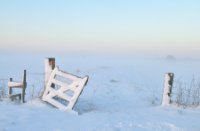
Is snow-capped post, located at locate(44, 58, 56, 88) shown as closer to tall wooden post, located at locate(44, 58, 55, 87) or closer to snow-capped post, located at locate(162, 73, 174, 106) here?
tall wooden post, located at locate(44, 58, 55, 87)

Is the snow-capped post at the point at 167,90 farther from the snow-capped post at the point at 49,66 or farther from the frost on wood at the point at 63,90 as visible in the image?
the snow-capped post at the point at 49,66

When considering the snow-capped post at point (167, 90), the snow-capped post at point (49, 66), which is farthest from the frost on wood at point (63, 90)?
the snow-capped post at point (167, 90)

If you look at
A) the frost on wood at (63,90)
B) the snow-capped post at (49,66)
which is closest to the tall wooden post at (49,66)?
the snow-capped post at (49,66)

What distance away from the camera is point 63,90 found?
40.0 ft

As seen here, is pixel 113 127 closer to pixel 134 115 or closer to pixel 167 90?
pixel 134 115

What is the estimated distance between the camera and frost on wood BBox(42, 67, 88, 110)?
38.4 ft

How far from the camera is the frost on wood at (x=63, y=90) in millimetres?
11711

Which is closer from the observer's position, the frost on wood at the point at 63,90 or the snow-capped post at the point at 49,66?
the frost on wood at the point at 63,90

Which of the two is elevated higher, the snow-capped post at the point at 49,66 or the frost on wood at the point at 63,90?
the snow-capped post at the point at 49,66

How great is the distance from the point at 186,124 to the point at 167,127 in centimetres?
82

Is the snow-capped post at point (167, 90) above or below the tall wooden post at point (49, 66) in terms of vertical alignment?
below

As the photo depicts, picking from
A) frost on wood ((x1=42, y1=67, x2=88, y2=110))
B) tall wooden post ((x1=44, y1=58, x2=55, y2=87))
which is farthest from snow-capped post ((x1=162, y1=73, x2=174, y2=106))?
tall wooden post ((x1=44, y1=58, x2=55, y2=87))

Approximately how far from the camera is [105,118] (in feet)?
33.0

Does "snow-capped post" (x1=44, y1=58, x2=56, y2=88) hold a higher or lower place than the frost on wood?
higher
